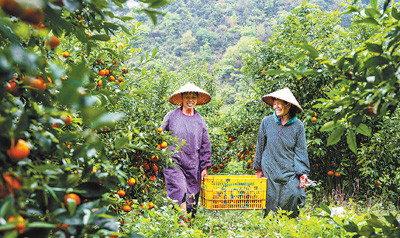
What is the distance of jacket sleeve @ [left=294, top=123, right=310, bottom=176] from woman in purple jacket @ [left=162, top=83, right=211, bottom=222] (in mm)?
955

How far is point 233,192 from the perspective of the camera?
3.09 metres

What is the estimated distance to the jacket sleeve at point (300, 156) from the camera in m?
3.20

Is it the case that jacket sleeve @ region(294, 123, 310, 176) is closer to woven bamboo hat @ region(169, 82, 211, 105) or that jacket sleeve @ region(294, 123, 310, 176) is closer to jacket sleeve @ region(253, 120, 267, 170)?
jacket sleeve @ region(253, 120, 267, 170)

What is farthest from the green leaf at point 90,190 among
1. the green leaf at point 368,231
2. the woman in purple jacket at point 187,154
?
the woman in purple jacket at point 187,154

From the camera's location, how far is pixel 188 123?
3.44 meters

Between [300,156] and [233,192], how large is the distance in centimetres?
79

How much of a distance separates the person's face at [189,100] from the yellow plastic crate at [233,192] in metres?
0.84

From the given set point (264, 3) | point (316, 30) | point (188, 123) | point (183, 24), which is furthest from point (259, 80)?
point (264, 3)

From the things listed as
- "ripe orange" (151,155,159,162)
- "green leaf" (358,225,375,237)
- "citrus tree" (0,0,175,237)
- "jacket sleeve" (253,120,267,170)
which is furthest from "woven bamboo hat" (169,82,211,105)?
"green leaf" (358,225,375,237)

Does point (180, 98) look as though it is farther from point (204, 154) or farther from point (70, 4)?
point (70, 4)

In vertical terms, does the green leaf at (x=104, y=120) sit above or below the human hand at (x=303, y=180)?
above

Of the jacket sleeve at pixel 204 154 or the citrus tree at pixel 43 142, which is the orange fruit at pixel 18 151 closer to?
the citrus tree at pixel 43 142

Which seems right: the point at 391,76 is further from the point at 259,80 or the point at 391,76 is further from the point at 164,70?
the point at 164,70

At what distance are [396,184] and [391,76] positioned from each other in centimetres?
427
